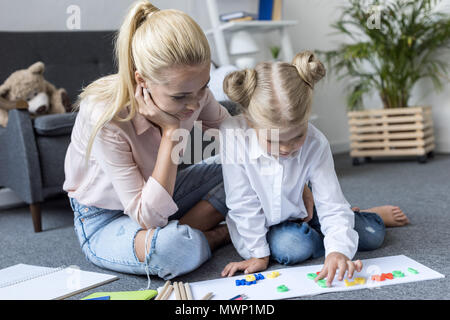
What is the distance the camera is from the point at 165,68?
2.85 ft

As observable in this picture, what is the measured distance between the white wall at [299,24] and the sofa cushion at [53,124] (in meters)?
0.86

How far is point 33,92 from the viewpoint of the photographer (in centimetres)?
184

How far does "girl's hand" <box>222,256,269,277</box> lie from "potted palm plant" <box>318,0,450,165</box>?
1.70 meters

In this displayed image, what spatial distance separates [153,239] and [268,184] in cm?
27

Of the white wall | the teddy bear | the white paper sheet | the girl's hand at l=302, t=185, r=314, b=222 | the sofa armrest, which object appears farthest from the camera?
the white wall

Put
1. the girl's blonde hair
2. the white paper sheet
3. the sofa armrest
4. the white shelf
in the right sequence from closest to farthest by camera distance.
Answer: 1. the white paper sheet
2. the girl's blonde hair
3. the sofa armrest
4. the white shelf

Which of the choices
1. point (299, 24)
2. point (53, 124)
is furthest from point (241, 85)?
point (299, 24)

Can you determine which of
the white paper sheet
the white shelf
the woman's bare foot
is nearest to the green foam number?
the white paper sheet

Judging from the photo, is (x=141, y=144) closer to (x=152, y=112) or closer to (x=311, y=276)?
(x=152, y=112)

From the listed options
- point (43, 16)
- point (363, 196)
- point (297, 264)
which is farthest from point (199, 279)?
point (43, 16)

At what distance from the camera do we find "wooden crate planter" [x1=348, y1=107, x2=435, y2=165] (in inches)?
97.5

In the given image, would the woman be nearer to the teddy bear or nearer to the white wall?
the teddy bear
